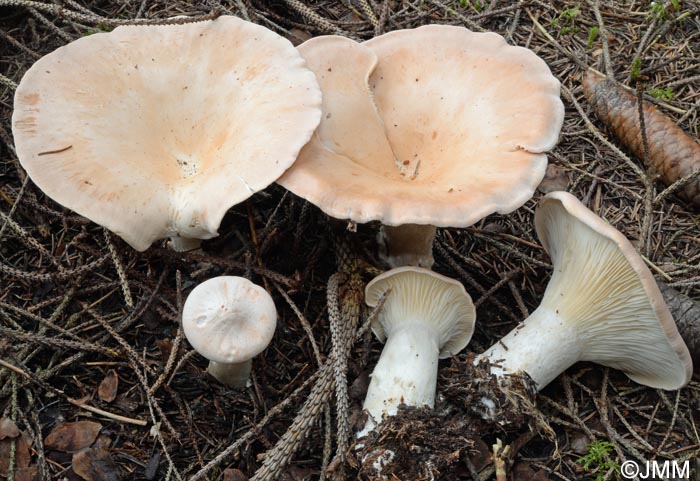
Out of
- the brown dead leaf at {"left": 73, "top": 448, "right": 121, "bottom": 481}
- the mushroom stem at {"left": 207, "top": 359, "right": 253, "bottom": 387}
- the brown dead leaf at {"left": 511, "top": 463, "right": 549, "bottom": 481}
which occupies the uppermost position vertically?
the mushroom stem at {"left": 207, "top": 359, "right": 253, "bottom": 387}

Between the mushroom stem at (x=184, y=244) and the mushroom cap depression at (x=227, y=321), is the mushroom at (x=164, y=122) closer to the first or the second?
the mushroom stem at (x=184, y=244)

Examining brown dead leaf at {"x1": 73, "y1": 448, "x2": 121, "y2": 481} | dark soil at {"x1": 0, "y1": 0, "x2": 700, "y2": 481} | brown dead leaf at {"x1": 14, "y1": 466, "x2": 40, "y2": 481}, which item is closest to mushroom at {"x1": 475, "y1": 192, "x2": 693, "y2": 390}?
dark soil at {"x1": 0, "y1": 0, "x2": 700, "y2": 481}

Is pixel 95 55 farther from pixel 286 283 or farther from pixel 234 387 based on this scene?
pixel 234 387

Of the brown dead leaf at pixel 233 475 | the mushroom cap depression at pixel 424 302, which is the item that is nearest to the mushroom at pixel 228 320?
the brown dead leaf at pixel 233 475

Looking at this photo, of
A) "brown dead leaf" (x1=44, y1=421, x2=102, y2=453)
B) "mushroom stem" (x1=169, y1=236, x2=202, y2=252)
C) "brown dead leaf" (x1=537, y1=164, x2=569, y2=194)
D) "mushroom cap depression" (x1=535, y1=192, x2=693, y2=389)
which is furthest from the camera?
"brown dead leaf" (x1=537, y1=164, x2=569, y2=194)

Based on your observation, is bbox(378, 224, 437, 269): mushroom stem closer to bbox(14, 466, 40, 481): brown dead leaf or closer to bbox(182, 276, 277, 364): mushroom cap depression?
bbox(182, 276, 277, 364): mushroom cap depression
